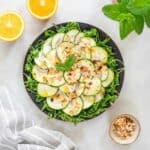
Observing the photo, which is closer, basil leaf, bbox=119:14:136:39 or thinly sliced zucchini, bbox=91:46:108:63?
basil leaf, bbox=119:14:136:39

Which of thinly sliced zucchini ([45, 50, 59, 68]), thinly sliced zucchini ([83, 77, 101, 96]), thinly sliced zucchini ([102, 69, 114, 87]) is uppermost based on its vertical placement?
thinly sliced zucchini ([45, 50, 59, 68])

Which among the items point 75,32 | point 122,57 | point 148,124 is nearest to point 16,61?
point 75,32

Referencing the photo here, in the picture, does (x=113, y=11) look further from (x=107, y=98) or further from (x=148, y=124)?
(x=148, y=124)

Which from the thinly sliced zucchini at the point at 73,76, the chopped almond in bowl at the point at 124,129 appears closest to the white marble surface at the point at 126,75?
the chopped almond in bowl at the point at 124,129

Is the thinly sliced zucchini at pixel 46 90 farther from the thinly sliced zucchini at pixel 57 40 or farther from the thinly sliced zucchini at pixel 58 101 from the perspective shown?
the thinly sliced zucchini at pixel 57 40

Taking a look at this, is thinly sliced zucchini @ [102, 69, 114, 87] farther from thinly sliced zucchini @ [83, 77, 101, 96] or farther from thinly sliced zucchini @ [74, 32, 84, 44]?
thinly sliced zucchini @ [74, 32, 84, 44]

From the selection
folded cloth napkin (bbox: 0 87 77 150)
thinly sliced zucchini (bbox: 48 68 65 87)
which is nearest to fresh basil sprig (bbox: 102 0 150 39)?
thinly sliced zucchini (bbox: 48 68 65 87)
